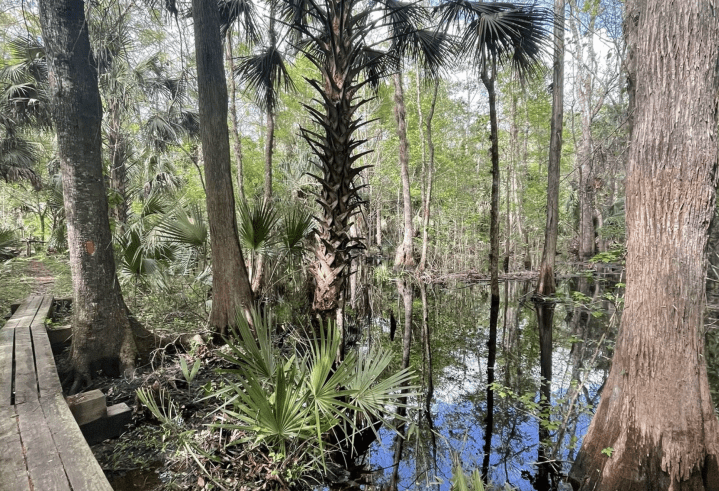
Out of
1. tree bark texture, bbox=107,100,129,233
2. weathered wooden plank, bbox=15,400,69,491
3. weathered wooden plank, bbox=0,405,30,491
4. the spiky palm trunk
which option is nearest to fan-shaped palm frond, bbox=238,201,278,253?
the spiky palm trunk

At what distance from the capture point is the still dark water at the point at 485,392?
325cm

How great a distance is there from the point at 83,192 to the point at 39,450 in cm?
302

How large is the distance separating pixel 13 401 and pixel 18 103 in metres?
9.68

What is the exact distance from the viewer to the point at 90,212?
4.25 meters

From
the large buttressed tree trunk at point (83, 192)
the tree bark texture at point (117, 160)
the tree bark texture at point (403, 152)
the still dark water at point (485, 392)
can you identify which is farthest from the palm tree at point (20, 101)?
Result: the still dark water at point (485, 392)

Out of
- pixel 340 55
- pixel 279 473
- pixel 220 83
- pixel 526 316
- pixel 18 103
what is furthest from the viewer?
pixel 18 103

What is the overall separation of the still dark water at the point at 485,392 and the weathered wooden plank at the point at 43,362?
2.79 metres

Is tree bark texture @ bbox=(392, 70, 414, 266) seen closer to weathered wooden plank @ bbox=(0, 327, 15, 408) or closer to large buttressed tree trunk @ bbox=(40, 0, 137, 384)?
large buttressed tree trunk @ bbox=(40, 0, 137, 384)

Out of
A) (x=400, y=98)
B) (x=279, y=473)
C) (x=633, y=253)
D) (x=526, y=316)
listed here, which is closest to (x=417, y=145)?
(x=400, y=98)

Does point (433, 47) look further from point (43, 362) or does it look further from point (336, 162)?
point (43, 362)

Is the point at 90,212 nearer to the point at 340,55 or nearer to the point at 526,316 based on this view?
the point at 340,55

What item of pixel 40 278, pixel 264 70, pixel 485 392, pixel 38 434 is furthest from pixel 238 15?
pixel 40 278

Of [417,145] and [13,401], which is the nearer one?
[13,401]

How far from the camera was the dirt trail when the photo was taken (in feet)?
29.8
